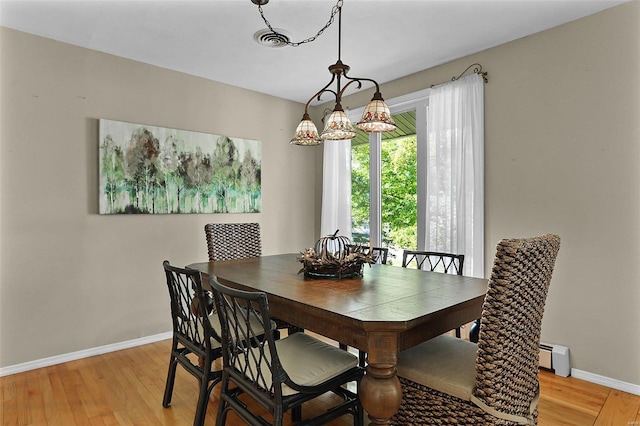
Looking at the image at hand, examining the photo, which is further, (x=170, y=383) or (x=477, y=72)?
(x=477, y=72)

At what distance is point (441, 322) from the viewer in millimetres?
1643

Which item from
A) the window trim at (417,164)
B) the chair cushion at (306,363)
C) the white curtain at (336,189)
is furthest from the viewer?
the white curtain at (336,189)

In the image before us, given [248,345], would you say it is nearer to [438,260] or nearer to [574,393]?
[438,260]

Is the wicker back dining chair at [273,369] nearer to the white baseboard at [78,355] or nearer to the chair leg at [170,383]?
the chair leg at [170,383]

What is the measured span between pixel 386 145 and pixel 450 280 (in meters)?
2.29

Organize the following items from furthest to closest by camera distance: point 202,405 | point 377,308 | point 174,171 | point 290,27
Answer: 1. point 174,171
2. point 290,27
3. point 202,405
4. point 377,308

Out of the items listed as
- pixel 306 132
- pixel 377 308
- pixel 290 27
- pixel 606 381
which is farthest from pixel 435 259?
pixel 290 27

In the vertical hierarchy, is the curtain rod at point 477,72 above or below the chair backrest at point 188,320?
above

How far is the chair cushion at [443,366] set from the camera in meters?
1.52

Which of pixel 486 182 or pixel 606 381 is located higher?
pixel 486 182

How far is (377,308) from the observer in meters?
1.56

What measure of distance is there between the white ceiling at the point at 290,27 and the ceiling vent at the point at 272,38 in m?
0.05

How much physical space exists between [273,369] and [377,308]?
0.48 m

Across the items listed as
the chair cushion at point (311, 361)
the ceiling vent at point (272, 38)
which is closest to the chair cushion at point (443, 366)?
the chair cushion at point (311, 361)
